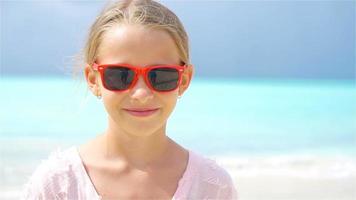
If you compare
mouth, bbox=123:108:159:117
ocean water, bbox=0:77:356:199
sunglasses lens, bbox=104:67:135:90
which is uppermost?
sunglasses lens, bbox=104:67:135:90

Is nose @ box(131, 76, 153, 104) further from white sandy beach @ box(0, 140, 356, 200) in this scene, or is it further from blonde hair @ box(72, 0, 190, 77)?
white sandy beach @ box(0, 140, 356, 200)

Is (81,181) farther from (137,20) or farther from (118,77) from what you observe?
(137,20)

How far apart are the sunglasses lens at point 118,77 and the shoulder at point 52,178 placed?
417mm

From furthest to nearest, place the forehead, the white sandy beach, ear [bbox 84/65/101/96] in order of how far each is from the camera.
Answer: the white sandy beach
ear [bbox 84/65/101/96]
the forehead

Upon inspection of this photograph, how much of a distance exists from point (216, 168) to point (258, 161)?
5395 mm

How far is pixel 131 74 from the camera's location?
255 cm

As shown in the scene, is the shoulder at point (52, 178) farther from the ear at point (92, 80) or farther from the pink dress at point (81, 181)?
the ear at point (92, 80)

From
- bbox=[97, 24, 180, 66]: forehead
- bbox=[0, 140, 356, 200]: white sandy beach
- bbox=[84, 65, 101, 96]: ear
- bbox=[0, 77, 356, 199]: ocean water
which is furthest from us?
bbox=[0, 77, 356, 199]: ocean water

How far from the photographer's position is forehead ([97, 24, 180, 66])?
2541mm

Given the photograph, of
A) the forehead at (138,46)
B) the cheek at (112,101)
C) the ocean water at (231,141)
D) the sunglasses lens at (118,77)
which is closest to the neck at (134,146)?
the cheek at (112,101)

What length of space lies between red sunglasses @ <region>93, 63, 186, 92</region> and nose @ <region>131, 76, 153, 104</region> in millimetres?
15

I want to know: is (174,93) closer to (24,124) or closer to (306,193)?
(306,193)

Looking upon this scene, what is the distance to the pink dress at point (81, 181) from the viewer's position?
260 cm

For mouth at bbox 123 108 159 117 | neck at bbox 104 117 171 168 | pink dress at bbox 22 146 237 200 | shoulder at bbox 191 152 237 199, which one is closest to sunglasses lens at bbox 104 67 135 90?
mouth at bbox 123 108 159 117
